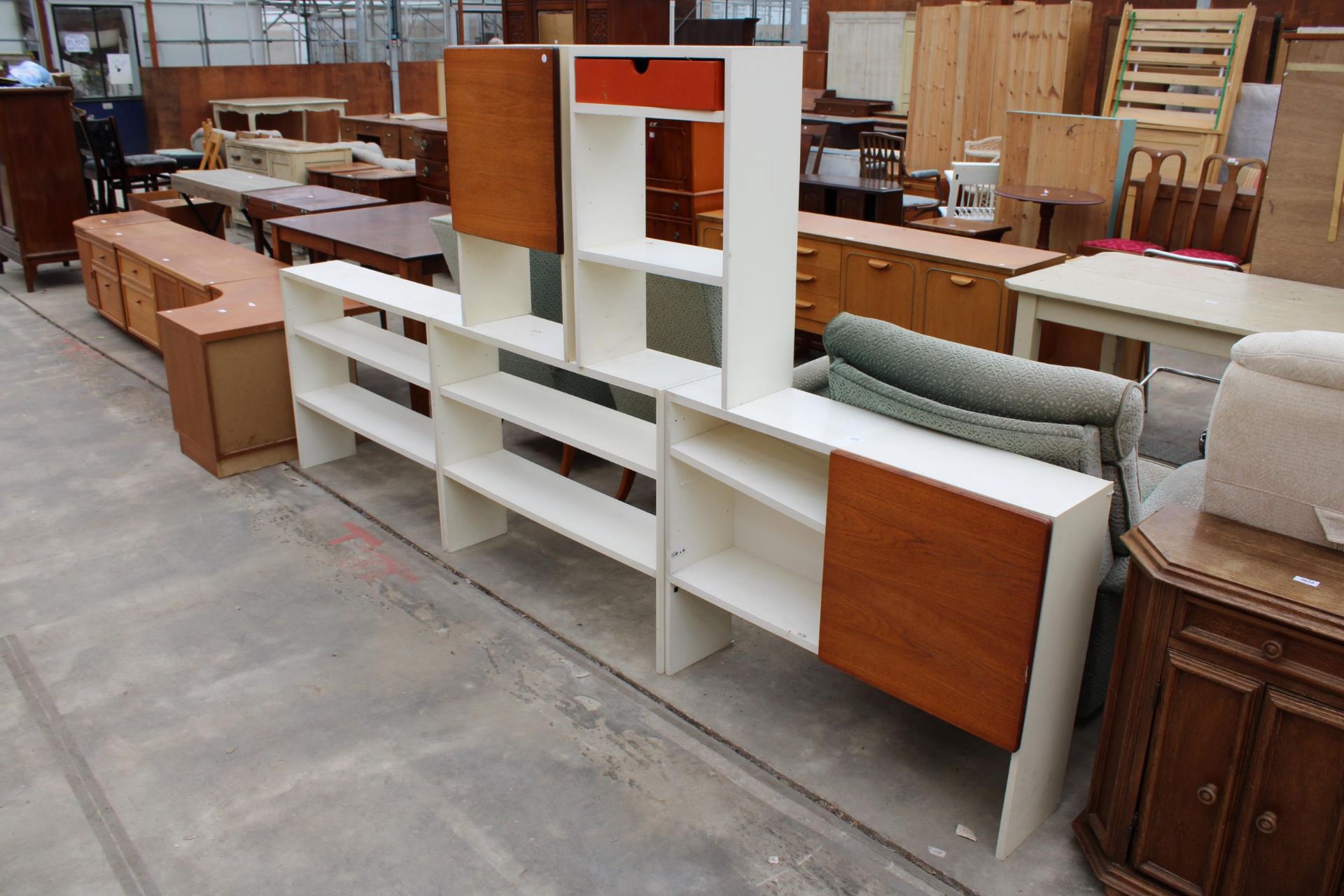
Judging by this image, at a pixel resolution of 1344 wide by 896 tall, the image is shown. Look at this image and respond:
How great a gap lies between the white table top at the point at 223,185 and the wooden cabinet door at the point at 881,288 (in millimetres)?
4156

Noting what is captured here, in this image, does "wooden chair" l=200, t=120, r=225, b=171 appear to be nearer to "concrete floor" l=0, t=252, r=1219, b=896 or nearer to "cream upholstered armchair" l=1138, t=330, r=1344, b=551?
"concrete floor" l=0, t=252, r=1219, b=896

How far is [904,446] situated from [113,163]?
883 centimetres

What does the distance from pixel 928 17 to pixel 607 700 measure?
8180mm

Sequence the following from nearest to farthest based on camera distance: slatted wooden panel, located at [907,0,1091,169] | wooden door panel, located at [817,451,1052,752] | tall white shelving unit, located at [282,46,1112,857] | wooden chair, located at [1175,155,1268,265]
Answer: wooden door panel, located at [817,451,1052,752], tall white shelving unit, located at [282,46,1112,857], wooden chair, located at [1175,155,1268,265], slatted wooden panel, located at [907,0,1091,169]

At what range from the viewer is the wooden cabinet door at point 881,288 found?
505cm

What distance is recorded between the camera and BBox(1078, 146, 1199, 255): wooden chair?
5.78 m

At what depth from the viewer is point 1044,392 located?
95.5 inches

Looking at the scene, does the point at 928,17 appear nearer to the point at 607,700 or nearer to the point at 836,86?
the point at 836,86

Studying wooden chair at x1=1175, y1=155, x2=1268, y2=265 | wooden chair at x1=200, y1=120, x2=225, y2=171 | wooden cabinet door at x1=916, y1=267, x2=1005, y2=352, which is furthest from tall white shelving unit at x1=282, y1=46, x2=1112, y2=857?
wooden chair at x1=200, y1=120, x2=225, y2=171

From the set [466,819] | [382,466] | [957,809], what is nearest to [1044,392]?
[957,809]

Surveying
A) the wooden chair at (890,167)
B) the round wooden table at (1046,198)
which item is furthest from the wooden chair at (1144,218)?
the wooden chair at (890,167)

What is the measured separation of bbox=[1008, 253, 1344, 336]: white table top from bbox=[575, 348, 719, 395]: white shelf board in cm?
169

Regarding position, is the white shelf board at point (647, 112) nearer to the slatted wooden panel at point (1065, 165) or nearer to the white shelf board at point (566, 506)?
the white shelf board at point (566, 506)

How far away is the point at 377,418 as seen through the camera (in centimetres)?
424
